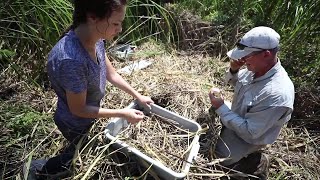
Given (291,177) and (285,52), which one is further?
(285,52)

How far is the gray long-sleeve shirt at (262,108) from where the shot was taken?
1.91 metres

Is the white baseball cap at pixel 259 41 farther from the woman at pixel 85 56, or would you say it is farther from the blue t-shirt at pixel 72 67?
the blue t-shirt at pixel 72 67

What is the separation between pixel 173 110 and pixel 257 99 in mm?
790

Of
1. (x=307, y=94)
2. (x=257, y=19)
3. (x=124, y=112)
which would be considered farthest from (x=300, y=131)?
(x=124, y=112)

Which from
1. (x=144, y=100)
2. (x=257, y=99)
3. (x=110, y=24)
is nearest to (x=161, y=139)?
(x=144, y=100)

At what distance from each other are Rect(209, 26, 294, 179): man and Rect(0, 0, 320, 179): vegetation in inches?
16.5

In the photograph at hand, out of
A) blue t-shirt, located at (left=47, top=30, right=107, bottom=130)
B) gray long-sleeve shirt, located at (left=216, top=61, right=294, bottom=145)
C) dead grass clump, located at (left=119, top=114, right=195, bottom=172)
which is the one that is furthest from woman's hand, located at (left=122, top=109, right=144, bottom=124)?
gray long-sleeve shirt, located at (left=216, top=61, right=294, bottom=145)

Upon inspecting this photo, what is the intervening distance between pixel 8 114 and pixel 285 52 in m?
2.21

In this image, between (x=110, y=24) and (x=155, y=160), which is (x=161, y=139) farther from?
(x=110, y=24)

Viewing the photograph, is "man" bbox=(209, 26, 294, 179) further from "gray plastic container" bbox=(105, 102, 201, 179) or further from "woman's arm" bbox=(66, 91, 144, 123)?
"woman's arm" bbox=(66, 91, 144, 123)

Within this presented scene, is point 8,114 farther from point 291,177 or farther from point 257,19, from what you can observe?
A: point 257,19

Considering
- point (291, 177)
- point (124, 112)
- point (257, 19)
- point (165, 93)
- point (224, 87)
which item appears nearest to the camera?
point (124, 112)

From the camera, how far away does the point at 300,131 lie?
2.72 metres

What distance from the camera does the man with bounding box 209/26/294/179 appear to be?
Result: 191 centimetres
